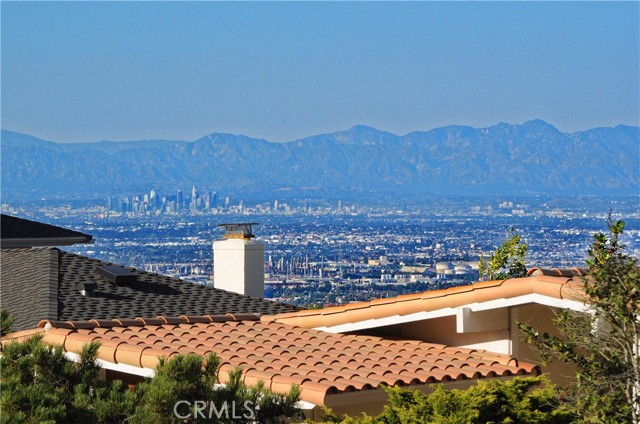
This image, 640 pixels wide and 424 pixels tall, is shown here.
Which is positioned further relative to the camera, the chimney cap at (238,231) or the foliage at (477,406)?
the chimney cap at (238,231)

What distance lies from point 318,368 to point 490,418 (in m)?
1.97

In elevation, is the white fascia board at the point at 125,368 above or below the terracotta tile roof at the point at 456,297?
below

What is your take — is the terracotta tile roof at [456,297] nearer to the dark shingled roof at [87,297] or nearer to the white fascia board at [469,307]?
the white fascia board at [469,307]

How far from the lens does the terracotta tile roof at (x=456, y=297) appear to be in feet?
37.1

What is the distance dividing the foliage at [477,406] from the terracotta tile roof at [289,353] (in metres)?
0.63

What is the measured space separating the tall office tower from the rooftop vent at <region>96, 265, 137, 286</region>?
2.27 meters

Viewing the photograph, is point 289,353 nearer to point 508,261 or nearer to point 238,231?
point 238,231

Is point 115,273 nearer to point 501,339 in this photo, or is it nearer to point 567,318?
point 501,339

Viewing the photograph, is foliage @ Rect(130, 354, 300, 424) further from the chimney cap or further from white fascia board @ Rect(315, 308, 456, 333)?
the chimney cap

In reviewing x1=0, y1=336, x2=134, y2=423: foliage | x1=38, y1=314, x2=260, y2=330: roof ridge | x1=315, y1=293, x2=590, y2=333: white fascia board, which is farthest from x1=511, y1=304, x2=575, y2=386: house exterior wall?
x1=0, y1=336, x2=134, y2=423: foliage

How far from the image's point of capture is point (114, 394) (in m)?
9.77

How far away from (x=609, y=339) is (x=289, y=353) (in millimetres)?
3866

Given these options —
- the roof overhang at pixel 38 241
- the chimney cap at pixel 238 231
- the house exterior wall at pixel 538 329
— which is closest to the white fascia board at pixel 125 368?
A: the house exterior wall at pixel 538 329

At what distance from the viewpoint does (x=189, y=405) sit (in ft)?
31.2
